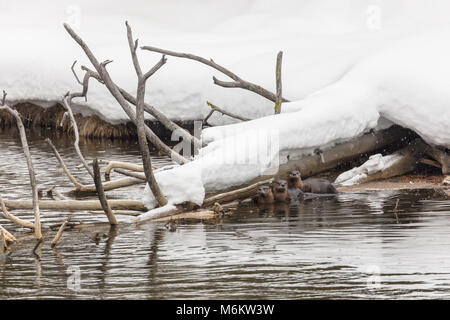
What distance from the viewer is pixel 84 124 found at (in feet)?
57.7

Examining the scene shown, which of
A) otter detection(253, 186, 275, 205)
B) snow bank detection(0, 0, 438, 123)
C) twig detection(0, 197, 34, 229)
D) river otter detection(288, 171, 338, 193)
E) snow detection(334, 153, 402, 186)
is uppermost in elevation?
snow bank detection(0, 0, 438, 123)

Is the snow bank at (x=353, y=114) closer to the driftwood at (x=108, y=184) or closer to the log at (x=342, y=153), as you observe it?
the log at (x=342, y=153)

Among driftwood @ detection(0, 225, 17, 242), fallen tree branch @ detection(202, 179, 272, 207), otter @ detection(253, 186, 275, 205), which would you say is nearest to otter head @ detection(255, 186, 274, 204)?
otter @ detection(253, 186, 275, 205)

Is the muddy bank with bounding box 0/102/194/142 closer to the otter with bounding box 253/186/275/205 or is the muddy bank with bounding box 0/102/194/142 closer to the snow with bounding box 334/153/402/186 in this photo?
the snow with bounding box 334/153/402/186

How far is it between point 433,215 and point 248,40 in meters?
8.49

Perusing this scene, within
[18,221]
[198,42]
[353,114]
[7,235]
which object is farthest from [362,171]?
[198,42]

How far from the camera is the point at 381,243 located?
8984 millimetres

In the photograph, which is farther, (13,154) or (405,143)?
(13,154)

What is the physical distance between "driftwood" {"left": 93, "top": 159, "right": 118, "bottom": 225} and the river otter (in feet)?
8.15

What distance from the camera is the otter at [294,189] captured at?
11789mm

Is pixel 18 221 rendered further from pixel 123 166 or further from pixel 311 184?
pixel 311 184

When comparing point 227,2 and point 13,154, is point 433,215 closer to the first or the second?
point 13,154

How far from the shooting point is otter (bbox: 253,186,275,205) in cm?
1143

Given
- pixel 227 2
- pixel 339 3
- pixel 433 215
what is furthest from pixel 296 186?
pixel 227 2
